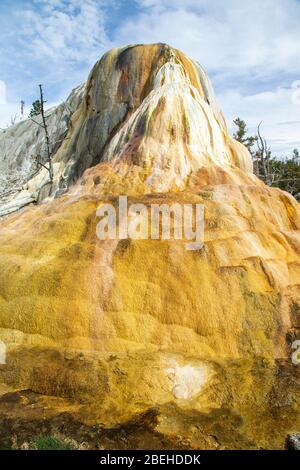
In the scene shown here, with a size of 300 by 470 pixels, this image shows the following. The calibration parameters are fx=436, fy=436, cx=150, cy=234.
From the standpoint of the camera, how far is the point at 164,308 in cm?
575

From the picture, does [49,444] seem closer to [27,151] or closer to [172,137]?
[172,137]

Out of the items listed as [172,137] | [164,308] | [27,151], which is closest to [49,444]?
[164,308]

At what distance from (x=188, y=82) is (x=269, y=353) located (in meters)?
8.01

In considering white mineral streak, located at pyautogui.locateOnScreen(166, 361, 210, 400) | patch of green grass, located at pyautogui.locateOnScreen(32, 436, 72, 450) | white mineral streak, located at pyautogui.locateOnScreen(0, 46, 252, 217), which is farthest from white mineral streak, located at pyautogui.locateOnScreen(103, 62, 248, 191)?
patch of green grass, located at pyautogui.locateOnScreen(32, 436, 72, 450)

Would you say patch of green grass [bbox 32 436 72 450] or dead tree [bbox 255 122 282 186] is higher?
dead tree [bbox 255 122 282 186]

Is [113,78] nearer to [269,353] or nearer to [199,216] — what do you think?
[199,216]

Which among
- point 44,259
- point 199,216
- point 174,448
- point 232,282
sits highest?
point 199,216

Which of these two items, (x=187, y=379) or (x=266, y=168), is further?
(x=266, y=168)

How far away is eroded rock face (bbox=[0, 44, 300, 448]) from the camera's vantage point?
15.3 ft

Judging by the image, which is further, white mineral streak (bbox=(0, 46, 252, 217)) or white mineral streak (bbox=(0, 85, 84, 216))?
white mineral streak (bbox=(0, 85, 84, 216))

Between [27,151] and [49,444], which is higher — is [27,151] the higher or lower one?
the higher one

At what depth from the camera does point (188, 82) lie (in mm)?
11281

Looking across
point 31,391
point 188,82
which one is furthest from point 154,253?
point 188,82

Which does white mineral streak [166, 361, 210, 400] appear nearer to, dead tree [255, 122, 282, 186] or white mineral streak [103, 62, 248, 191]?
white mineral streak [103, 62, 248, 191]
